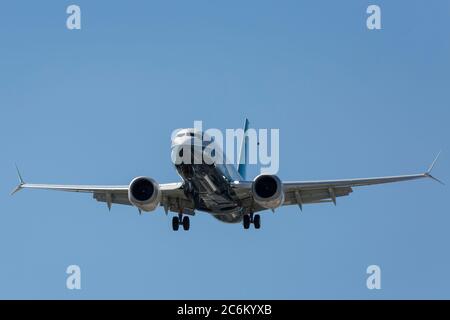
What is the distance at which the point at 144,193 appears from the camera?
44344 mm

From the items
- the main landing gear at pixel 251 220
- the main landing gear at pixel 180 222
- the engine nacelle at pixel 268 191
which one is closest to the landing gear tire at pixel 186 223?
the main landing gear at pixel 180 222

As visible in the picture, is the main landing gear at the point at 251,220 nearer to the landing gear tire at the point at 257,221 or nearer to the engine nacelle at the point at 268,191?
the landing gear tire at the point at 257,221

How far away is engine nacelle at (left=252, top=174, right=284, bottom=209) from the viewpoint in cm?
4378

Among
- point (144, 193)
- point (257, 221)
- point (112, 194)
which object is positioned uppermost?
point (144, 193)

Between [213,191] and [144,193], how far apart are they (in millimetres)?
3144

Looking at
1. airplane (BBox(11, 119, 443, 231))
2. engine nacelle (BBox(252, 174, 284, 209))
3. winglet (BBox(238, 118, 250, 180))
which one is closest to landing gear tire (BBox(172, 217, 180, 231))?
airplane (BBox(11, 119, 443, 231))

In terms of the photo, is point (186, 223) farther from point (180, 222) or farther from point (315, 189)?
point (315, 189)

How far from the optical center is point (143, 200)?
44062 mm

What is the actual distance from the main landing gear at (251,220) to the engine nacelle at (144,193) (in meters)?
5.55

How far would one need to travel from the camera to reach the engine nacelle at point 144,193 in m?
44.1

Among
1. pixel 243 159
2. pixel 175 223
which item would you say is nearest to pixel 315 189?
pixel 175 223
